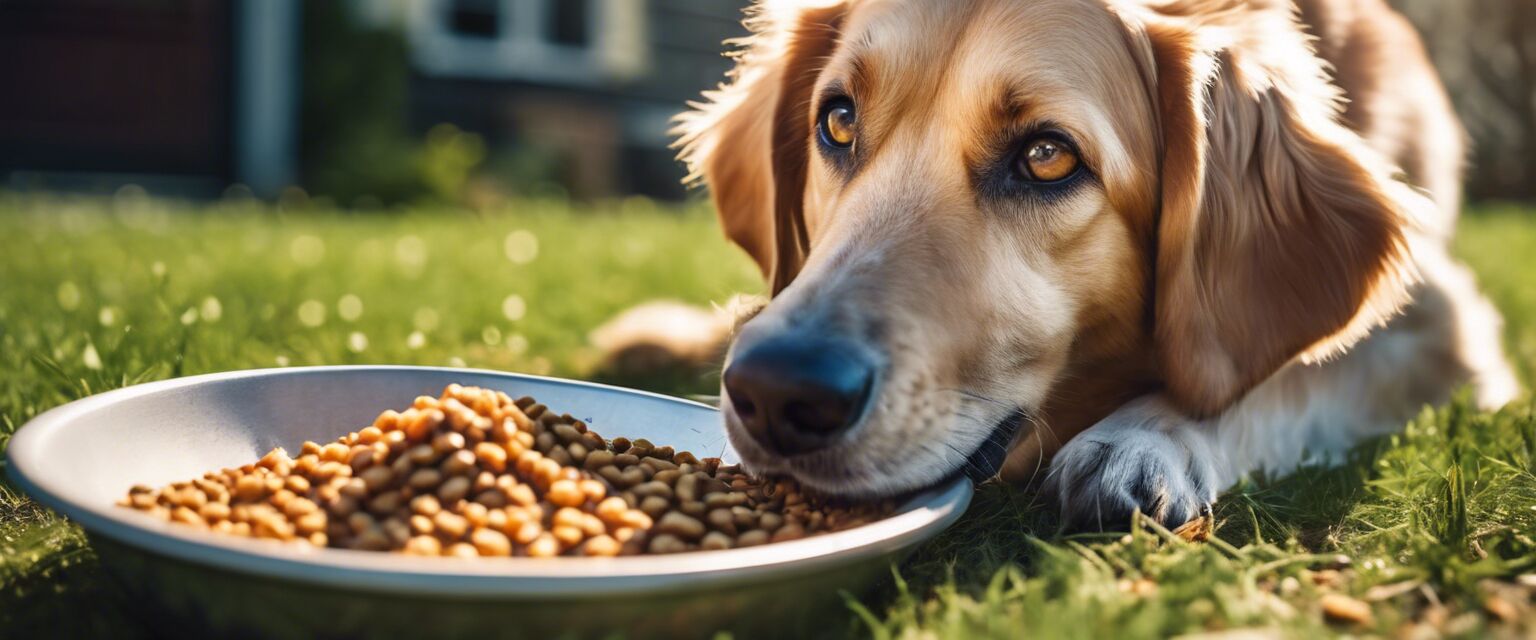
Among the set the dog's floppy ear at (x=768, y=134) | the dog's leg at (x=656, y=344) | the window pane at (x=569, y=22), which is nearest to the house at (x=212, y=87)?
the window pane at (x=569, y=22)

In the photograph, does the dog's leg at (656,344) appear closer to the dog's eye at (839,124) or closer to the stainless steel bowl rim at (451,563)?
the dog's eye at (839,124)

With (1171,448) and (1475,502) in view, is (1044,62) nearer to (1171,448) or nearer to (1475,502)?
(1171,448)

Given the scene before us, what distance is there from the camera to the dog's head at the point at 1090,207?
7.98 ft

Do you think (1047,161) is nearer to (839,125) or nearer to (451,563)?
(839,125)

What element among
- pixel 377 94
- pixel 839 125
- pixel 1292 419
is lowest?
pixel 377 94

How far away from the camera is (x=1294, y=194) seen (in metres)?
2.64

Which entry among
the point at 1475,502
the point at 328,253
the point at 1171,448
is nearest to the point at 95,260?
the point at 328,253

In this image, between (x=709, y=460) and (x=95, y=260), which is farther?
(x=95, y=260)

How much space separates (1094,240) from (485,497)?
1.40 m

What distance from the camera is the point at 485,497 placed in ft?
6.11

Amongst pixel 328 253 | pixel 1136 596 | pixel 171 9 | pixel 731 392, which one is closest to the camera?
pixel 1136 596

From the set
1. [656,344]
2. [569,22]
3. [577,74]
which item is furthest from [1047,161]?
[569,22]

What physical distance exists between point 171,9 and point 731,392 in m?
11.5

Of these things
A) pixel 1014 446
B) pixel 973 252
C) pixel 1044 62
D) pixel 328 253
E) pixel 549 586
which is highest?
pixel 1044 62
